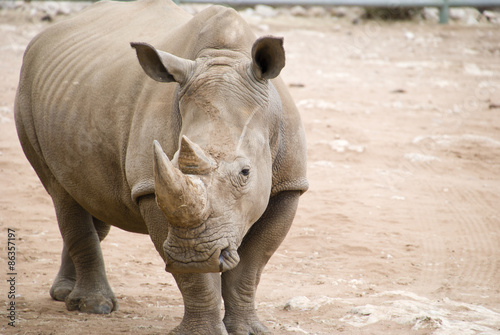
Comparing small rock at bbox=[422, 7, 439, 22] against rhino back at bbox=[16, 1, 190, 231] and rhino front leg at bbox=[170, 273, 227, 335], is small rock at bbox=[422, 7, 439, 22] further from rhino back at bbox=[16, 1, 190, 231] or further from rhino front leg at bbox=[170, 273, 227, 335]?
rhino front leg at bbox=[170, 273, 227, 335]

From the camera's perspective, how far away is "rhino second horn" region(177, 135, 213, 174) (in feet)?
11.3

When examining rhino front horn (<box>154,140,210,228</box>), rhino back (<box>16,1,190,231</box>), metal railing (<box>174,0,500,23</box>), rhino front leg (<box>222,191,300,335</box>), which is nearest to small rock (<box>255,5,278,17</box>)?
metal railing (<box>174,0,500,23</box>)

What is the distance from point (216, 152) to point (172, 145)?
617 mm

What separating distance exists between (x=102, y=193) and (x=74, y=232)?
2.87 ft

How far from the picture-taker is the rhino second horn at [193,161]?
3.45 metres

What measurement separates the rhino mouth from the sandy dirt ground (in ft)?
4.59

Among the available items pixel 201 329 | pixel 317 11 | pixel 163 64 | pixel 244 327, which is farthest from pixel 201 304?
pixel 317 11

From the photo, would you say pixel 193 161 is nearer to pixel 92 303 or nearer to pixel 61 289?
pixel 92 303

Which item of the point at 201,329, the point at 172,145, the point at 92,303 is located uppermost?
the point at 172,145

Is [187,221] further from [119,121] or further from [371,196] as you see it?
[371,196]

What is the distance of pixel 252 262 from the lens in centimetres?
461

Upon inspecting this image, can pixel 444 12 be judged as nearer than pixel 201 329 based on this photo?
No

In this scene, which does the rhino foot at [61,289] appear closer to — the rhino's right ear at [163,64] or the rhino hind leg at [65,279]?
the rhino hind leg at [65,279]

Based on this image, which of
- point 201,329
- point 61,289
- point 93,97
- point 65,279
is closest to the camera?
point 201,329
